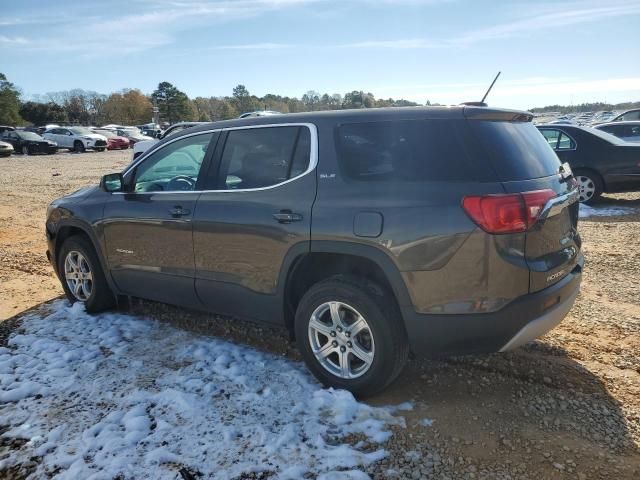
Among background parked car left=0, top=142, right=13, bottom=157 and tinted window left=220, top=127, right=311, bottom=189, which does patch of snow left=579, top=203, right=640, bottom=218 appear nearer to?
tinted window left=220, top=127, right=311, bottom=189

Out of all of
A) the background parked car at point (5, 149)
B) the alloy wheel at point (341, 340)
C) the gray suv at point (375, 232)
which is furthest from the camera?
the background parked car at point (5, 149)

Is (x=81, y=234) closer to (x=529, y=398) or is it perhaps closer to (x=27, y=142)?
(x=529, y=398)

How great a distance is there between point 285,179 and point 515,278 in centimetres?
161

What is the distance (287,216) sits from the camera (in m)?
3.39

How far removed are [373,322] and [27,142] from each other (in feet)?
108

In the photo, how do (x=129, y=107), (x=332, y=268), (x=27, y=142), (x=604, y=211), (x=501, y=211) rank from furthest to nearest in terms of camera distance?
(x=129, y=107)
(x=27, y=142)
(x=604, y=211)
(x=332, y=268)
(x=501, y=211)

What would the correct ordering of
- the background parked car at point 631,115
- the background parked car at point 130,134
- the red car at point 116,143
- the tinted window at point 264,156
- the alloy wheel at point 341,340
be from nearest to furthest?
1. the alloy wheel at point 341,340
2. the tinted window at point 264,156
3. the background parked car at point 631,115
4. the red car at point 116,143
5. the background parked car at point 130,134

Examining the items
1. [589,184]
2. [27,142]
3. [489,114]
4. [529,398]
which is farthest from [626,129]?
[27,142]

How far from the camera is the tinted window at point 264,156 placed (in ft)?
11.5

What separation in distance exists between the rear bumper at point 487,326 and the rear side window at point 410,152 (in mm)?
770

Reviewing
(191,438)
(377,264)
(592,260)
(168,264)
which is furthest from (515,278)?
(592,260)

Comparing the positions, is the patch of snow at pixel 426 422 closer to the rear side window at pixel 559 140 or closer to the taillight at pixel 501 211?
the taillight at pixel 501 211

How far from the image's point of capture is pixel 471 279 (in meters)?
2.84

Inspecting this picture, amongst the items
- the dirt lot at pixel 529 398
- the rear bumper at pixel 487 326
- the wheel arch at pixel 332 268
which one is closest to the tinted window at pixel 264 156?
the wheel arch at pixel 332 268
